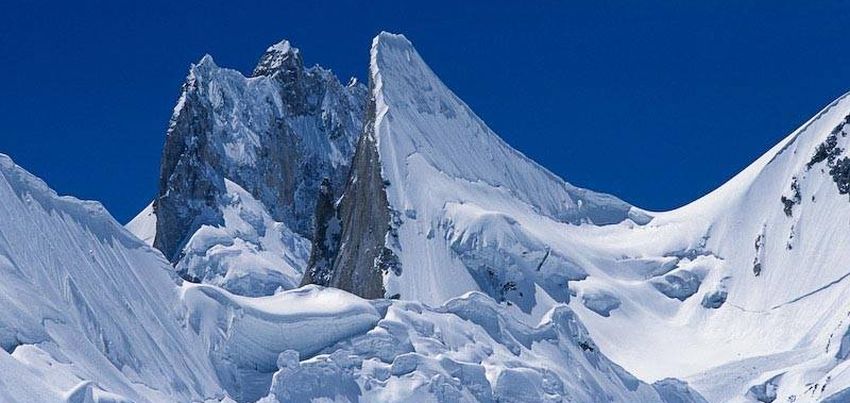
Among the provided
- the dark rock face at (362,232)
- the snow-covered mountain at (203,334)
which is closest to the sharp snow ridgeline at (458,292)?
the snow-covered mountain at (203,334)

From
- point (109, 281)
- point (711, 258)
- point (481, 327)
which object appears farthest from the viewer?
point (711, 258)

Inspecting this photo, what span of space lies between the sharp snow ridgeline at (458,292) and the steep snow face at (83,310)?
15 cm

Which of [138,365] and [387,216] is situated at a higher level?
[387,216]

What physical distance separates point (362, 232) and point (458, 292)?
18488 millimetres

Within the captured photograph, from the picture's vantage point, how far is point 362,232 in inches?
6166

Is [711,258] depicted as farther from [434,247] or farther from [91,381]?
[91,381]

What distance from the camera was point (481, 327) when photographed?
102 metres

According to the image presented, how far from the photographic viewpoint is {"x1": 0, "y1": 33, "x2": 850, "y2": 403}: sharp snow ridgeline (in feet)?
271

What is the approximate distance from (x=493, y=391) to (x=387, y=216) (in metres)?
60.2

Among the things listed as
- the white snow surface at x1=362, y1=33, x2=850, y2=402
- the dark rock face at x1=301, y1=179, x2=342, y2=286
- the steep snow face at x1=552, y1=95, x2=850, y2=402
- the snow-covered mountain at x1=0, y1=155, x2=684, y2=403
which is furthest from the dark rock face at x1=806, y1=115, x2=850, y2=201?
the snow-covered mountain at x1=0, y1=155, x2=684, y2=403

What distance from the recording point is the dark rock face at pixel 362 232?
147 metres

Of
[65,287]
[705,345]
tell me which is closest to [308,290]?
[65,287]

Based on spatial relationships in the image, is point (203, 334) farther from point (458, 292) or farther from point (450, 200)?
point (450, 200)

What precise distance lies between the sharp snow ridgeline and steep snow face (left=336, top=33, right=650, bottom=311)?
0.27 metres
